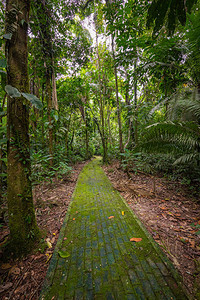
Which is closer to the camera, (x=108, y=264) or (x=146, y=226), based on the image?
(x=108, y=264)

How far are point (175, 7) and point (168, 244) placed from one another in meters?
3.04

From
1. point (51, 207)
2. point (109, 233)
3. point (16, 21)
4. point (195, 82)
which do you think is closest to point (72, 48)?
point (16, 21)

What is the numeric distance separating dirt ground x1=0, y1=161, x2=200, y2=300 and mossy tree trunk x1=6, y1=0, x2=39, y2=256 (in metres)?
0.27

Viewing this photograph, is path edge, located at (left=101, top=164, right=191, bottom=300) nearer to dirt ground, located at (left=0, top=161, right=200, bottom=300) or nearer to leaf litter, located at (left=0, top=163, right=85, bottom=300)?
dirt ground, located at (left=0, top=161, right=200, bottom=300)

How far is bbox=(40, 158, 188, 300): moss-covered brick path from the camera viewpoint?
4.27ft

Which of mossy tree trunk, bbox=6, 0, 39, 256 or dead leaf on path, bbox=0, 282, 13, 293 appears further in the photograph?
mossy tree trunk, bbox=6, 0, 39, 256

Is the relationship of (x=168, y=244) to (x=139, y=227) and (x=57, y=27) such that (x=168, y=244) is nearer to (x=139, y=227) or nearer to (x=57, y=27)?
(x=139, y=227)

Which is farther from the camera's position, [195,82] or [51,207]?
[195,82]

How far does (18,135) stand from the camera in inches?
60.8

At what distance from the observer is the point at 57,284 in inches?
54.6

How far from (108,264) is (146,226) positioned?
3.24 ft

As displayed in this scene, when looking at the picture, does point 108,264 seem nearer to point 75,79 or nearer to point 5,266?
point 5,266

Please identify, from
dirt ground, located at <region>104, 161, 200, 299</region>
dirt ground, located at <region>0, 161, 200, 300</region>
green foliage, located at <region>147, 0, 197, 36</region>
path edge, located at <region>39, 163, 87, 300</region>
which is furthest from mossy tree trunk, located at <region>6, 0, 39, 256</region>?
dirt ground, located at <region>104, 161, 200, 299</region>

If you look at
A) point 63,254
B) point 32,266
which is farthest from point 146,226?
point 32,266
